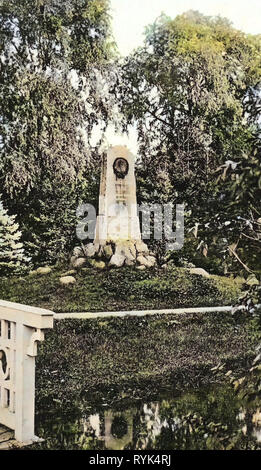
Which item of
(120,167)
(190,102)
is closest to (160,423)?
(120,167)

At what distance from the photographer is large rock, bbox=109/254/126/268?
4074mm

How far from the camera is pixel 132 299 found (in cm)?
398

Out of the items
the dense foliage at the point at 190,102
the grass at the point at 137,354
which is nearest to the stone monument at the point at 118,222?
the dense foliage at the point at 190,102

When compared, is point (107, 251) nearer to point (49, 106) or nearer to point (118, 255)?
point (118, 255)

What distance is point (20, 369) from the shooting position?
288 cm

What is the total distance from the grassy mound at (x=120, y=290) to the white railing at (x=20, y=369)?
757 mm

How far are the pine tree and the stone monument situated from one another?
45cm

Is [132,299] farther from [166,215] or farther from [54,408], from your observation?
[54,408]

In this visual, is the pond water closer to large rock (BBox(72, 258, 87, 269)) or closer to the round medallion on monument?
large rock (BBox(72, 258, 87, 269))

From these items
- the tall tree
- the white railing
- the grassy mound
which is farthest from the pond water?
the tall tree

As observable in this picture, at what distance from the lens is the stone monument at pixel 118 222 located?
3.98m

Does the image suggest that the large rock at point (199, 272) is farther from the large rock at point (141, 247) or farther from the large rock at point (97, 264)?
the large rock at point (97, 264)

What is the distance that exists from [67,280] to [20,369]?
1081 millimetres

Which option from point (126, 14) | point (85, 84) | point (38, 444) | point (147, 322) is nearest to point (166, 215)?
point (147, 322)
